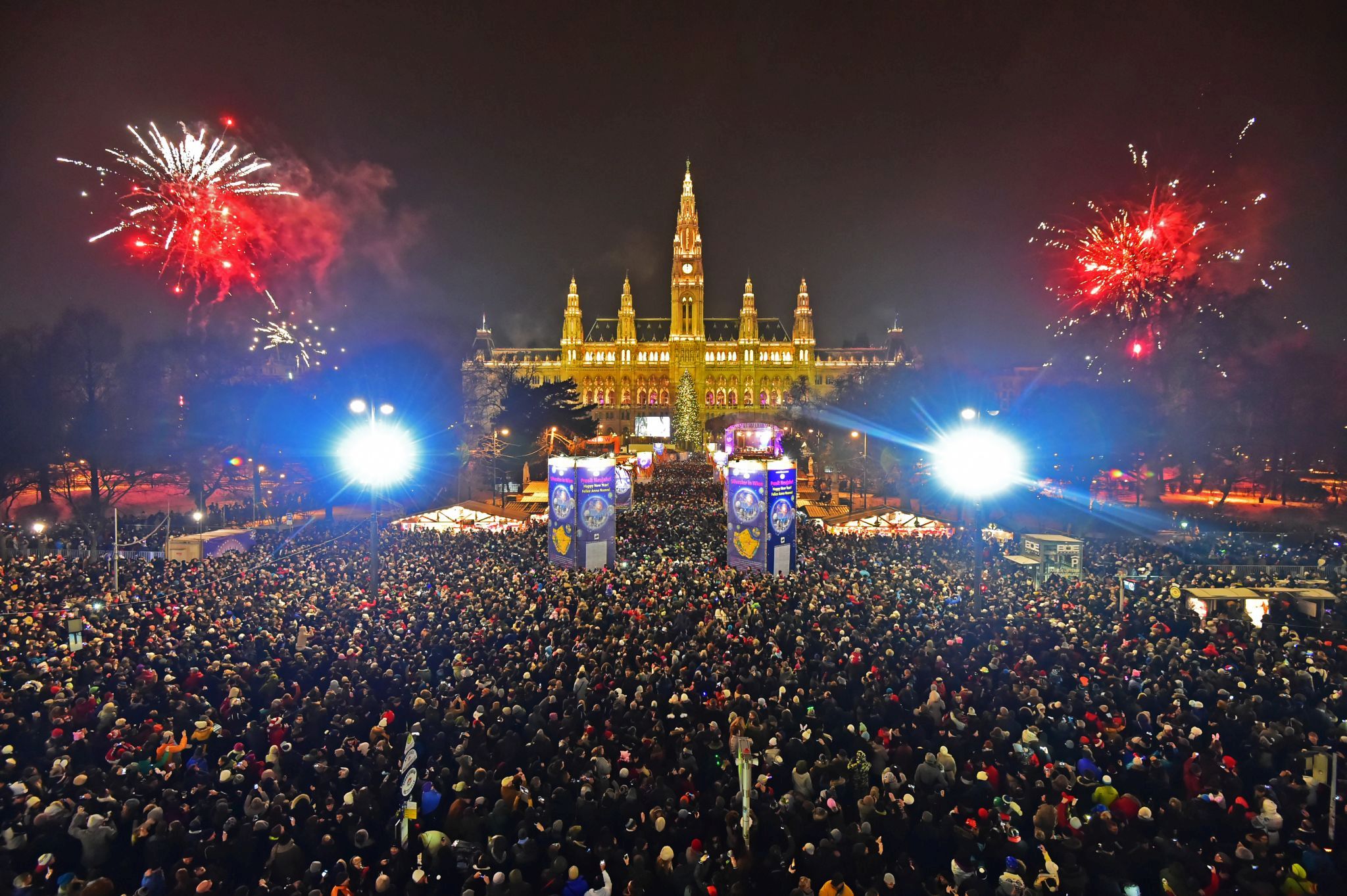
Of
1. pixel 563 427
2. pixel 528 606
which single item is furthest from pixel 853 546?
pixel 563 427

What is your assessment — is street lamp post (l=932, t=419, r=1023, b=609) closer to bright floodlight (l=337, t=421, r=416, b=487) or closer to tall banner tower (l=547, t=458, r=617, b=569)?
tall banner tower (l=547, t=458, r=617, b=569)

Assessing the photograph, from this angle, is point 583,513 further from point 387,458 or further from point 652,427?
point 652,427

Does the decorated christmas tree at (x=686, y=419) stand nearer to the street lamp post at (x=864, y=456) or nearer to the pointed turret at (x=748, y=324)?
the pointed turret at (x=748, y=324)

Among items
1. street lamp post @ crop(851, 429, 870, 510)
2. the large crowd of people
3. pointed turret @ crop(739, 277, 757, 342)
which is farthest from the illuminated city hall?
the large crowd of people

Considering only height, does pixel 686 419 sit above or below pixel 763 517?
above

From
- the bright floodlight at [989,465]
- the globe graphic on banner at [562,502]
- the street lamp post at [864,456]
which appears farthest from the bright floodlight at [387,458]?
the bright floodlight at [989,465]

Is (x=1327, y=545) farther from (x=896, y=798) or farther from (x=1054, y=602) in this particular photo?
(x=896, y=798)

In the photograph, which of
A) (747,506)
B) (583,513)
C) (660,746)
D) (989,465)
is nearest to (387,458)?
(583,513)
